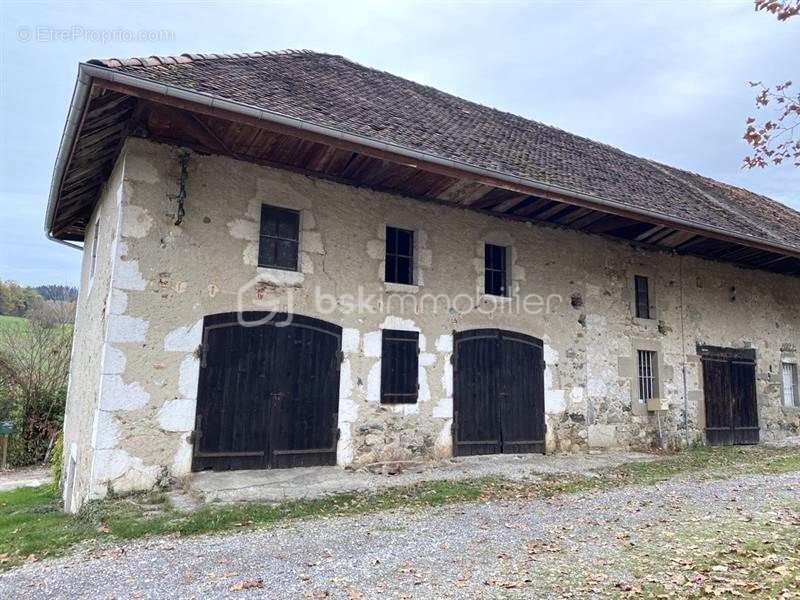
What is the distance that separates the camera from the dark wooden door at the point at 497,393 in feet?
25.6

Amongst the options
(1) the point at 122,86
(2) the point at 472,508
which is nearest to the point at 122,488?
(2) the point at 472,508

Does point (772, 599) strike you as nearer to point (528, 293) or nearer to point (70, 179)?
point (528, 293)

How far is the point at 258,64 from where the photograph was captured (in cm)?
739

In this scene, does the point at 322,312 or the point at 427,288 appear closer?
the point at 322,312

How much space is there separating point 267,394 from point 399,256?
2647 mm

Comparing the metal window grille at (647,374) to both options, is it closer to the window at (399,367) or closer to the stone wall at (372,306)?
the stone wall at (372,306)

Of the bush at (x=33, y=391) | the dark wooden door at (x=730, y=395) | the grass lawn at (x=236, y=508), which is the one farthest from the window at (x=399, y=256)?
the bush at (x=33, y=391)

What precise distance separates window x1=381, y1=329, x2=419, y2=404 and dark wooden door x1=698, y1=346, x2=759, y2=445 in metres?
6.19

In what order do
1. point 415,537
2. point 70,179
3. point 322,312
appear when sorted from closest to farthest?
point 415,537
point 322,312
point 70,179

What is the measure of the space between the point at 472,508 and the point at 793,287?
423 inches

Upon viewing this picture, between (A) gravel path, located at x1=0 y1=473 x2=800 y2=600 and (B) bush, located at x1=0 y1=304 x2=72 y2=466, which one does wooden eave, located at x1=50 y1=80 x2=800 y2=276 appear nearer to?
(A) gravel path, located at x1=0 y1=473 x2=800 y2=600

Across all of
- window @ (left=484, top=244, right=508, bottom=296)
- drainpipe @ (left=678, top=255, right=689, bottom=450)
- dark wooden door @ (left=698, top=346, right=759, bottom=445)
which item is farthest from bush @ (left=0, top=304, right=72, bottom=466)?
dark wooden door @ (left=698, top=346, right=759, bottom=445)

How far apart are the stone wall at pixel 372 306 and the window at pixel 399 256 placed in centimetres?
15

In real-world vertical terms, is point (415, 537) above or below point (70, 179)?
below
